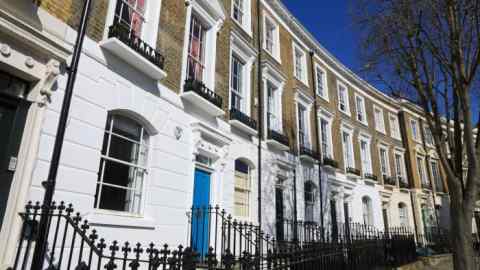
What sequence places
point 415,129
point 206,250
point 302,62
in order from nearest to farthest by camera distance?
point 206,250, point 302,62, point 415,129

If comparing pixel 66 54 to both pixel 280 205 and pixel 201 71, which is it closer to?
pixel 201 71

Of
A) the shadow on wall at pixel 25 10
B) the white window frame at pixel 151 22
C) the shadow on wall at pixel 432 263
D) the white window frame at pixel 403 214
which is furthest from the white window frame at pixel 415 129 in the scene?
the shadow on wall at pixel 25 10

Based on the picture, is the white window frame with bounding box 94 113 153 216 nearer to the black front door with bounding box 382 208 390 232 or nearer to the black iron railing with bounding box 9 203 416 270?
the black iron railing with bounding box 9 203 416 270

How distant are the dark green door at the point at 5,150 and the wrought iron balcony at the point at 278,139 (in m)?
Answer: 8.07

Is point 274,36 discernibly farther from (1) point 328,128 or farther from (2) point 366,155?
(2) point 366,155

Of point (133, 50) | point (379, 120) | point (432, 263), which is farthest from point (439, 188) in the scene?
point (133, 50)

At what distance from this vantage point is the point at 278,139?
11.4 meters

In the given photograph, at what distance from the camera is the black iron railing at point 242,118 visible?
9.48m

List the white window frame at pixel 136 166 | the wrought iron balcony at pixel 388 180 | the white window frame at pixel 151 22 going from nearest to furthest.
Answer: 1. the white window frame at pixel 136 166
2. the white window frame at pixel 151 22
3. the wrought iron balcony at pixel 388 180

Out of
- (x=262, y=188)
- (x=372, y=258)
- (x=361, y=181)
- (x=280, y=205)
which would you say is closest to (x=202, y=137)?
(x=262, y=188)

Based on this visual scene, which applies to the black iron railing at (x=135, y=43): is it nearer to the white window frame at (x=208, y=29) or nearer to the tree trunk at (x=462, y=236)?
the white window frame at (x=208, y=29)

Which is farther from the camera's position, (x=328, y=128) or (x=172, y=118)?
(x=328, y=128)

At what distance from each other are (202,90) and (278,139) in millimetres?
4295

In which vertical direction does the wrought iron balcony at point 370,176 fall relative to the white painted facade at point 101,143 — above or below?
above
